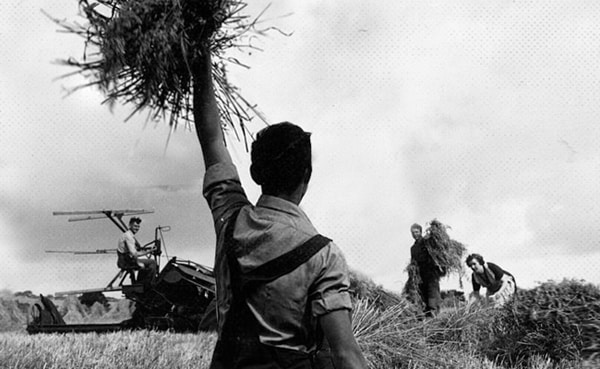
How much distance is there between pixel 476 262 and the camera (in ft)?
39.6

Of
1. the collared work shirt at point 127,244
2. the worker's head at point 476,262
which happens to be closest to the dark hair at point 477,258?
the worker's head at point 476,262

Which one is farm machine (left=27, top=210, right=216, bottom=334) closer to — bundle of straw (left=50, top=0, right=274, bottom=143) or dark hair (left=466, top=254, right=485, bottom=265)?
dark hair (left=466, top=254, right=485, bottom=265)

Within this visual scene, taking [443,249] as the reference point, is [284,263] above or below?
below

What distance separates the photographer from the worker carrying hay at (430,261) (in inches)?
464

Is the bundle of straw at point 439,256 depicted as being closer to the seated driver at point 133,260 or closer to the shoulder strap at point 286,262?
the seated driver at point 133,260

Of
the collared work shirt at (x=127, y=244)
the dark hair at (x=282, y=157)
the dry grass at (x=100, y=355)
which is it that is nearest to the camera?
the dark hair at (x=282, y=157)

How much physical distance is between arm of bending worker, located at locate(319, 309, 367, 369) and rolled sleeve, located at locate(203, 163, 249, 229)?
474mm

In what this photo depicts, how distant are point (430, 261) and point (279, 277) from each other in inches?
400

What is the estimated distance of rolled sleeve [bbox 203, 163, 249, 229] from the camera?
226cm

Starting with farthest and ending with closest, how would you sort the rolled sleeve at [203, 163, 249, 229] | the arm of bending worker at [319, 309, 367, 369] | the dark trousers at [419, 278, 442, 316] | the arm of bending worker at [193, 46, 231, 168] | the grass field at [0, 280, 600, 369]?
the dark trousers at [419, 278, 442, 316]
the grass field at [0, 280, 600, 369]
the arm of bending worker at [193, 46, 231, 168]
the rolled sleeve at [203, 163, 249, 229]
the arm of bending worker at [319, 309, 367, 369]

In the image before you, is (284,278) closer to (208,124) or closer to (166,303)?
(208,124)

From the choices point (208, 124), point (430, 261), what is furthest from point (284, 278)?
point (430, 261)

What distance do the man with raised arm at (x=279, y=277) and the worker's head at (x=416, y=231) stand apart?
1009 centimetres

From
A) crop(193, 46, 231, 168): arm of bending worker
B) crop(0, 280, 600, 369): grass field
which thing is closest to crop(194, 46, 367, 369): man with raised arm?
crop(193, 46, 231, 168): arm of bending worker
